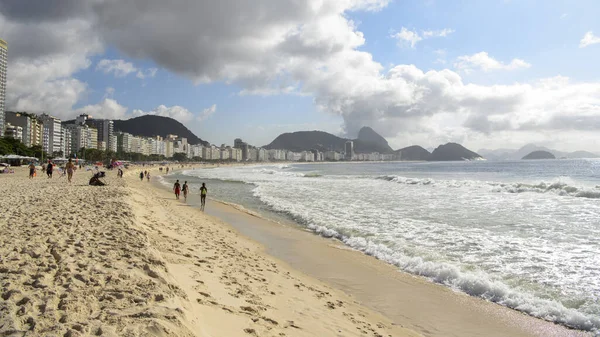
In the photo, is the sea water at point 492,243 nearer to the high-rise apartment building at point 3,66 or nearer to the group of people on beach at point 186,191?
the group of people on beach at point 186,191

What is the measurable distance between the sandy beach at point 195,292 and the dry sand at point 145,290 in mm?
15

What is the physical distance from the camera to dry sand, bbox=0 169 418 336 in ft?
11.1

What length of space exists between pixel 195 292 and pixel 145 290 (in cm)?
94

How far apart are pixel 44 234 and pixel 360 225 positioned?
9.67 m

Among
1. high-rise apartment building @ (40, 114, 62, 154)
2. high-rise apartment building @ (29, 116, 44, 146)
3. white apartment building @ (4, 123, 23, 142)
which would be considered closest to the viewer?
white apartment building @ (4, 123, 23, 142)

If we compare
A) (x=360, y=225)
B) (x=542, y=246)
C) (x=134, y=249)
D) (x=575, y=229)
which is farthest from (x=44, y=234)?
(x=575, y=229)

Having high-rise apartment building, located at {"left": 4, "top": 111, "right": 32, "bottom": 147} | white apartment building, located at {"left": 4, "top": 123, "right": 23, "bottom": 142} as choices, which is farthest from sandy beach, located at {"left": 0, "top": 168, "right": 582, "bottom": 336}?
high-rise apartment building, located at {"left": 4, "top": 111, "right": 32, "bottom": 147}

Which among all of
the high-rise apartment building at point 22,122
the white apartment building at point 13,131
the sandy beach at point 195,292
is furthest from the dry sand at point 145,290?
the high-rise apartment building at point 22,122

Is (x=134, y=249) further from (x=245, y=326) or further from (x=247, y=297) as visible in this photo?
(x=245, y=326)

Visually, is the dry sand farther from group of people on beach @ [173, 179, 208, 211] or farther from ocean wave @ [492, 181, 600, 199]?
ocean wave @ [492, 181, 600, 199]

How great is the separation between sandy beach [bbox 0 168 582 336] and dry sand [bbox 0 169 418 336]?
0.05 feet

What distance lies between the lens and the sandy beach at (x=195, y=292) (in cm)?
350

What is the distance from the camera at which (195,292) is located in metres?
5.01

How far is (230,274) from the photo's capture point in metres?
6.65
